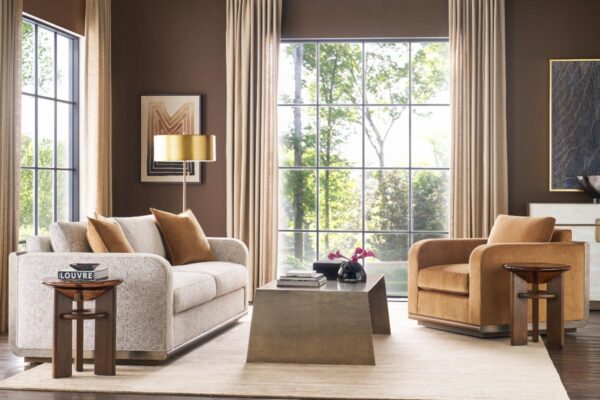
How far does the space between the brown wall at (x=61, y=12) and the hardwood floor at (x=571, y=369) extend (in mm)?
2766

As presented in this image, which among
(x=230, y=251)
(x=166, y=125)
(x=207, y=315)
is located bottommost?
(x=207, y=315)

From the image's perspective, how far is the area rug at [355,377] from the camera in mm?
4566

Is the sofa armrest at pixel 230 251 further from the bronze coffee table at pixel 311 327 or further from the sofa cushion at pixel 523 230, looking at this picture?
the sofa cushion at pixel 523 230

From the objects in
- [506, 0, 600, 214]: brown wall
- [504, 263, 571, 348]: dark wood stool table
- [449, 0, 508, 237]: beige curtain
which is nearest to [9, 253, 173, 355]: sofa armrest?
[504, 263, 571, 348]: dark wood stool table

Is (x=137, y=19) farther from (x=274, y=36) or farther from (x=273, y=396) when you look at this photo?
(x=273, y=396)

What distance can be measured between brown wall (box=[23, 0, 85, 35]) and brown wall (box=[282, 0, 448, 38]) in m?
1.97

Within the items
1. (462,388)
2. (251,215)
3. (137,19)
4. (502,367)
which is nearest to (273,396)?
(462,388)

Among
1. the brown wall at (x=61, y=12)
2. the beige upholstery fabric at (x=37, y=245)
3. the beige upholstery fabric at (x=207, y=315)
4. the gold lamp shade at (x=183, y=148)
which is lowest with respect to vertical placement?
the beige upholstery fabric at (x=207, y=315)

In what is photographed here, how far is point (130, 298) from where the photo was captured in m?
5.20

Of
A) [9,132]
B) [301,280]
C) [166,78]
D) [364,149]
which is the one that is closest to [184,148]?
[166,78]

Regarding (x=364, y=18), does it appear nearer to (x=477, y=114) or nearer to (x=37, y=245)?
(x=477, y=114)

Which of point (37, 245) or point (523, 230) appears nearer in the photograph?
point (37, 245)

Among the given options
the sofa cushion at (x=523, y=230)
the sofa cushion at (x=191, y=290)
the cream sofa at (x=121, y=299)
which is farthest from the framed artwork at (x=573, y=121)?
the cream sofa at (x=121, y=299)

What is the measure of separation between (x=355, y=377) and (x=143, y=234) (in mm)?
2280
